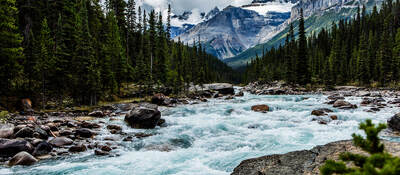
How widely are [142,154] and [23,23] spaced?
3460 centimetres

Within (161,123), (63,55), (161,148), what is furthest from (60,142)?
(63,55)

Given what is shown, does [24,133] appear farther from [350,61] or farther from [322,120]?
[350,61]

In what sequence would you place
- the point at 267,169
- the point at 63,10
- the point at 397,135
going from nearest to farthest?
the point at 267,169
the point at 397,135
the point at 63,10

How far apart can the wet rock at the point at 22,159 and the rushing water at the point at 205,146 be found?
11.6 inches

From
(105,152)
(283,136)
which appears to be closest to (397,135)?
(283,136)

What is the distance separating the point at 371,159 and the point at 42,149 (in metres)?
12.4

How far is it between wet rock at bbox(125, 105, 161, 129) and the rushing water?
84 centimetres

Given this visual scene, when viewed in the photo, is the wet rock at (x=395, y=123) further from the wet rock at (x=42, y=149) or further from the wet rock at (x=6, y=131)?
the wet rock at (x=6, y=131)

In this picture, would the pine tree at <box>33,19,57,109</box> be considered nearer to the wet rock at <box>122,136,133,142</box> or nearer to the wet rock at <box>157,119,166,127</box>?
the wet rock at <box>157,119,166,127</box>

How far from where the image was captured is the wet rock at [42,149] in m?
10.0

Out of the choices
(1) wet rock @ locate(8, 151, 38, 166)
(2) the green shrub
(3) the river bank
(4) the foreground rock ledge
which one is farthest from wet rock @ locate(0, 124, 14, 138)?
(2) the green shrub

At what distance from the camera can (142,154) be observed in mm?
10578

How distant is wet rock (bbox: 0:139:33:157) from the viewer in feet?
31.0

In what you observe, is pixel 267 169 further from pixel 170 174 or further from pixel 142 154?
pixel 142 154
